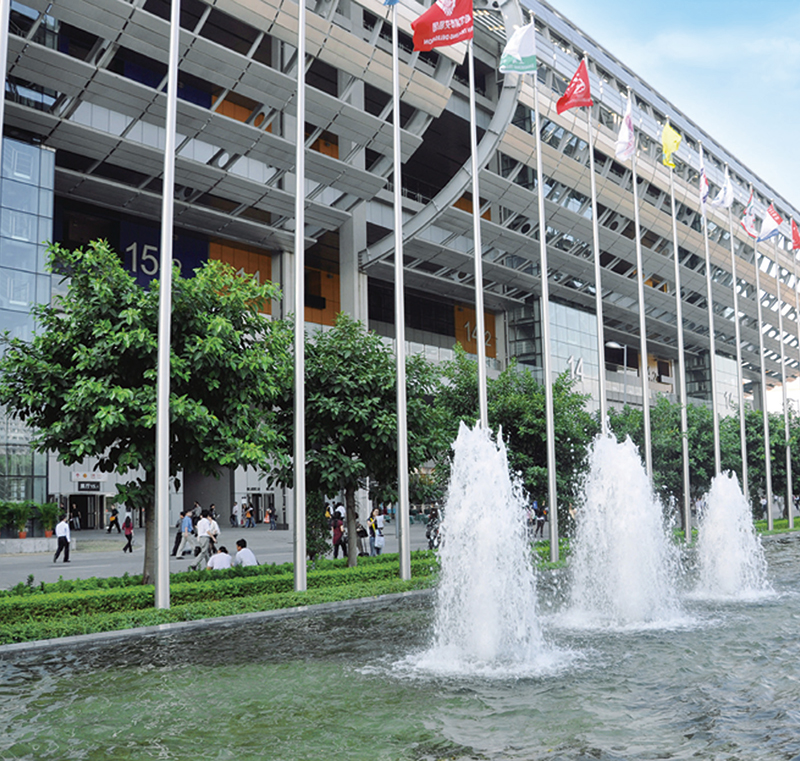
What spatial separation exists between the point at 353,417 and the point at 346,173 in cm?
1793

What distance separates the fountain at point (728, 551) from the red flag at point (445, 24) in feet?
42.8

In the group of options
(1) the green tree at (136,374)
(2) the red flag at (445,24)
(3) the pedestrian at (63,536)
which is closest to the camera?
(1) the green tree at (136,374)

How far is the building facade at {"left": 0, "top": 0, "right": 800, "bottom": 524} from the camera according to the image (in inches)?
1119

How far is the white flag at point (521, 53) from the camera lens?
20.8 metres

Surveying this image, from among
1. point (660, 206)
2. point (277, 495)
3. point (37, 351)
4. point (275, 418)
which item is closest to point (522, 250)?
point (660, 206)

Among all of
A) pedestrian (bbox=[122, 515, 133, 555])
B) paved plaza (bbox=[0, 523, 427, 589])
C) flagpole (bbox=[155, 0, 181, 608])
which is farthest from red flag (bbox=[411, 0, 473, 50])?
pedestrian (bbox=[122, 515, 133, 555])

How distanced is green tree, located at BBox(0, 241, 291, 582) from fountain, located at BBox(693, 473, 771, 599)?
34.8 feet

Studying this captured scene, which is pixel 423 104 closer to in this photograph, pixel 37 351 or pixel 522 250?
pixel 522 250

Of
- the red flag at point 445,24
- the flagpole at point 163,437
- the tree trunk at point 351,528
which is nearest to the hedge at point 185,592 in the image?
the flagpole at point 163,437

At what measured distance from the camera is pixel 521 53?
820 inches

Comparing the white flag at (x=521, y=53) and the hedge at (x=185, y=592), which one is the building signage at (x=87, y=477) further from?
the white flag at (x=521, y=53)

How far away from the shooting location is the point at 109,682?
376 inches

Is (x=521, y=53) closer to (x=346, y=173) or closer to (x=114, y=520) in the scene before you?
(x=346, y=173)

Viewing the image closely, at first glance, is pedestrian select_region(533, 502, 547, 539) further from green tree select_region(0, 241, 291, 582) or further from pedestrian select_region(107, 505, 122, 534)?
pedestrian select_region(107, 505, 122, 534)
